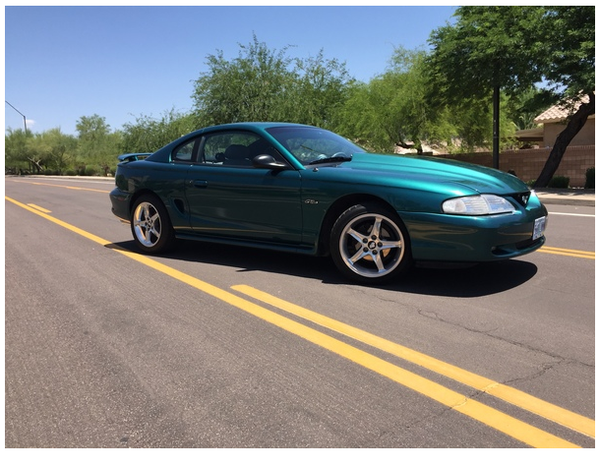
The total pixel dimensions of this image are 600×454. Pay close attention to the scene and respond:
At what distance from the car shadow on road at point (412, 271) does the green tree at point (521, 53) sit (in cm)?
1325

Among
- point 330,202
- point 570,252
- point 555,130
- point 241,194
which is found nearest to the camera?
point 330,202

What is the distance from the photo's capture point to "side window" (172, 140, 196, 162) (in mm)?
6359

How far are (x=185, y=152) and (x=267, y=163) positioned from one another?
160 centimetres

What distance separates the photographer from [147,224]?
22.1 feet

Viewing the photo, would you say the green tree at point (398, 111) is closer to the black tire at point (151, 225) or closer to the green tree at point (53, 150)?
the black tire at point (151, 225)

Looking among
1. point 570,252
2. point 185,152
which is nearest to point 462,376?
point 570,252

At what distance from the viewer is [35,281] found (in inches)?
217

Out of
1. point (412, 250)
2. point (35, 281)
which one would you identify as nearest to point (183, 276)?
point (35, 281)

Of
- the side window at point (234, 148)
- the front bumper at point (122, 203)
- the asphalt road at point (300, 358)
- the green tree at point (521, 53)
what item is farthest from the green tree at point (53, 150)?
the asphalt road at point (300, 358)

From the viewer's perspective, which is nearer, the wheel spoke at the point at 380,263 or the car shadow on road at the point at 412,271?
the car shadow on road at the point at 412,271

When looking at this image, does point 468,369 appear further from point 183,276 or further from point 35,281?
point 35,281

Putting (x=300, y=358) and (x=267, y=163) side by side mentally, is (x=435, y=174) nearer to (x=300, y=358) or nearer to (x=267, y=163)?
(x=267, y=163)

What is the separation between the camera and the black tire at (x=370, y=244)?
4688 mm

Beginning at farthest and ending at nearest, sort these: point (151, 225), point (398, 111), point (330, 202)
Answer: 1. point (398, 111)
2. point (151, 225)
3. point (330, 202)
